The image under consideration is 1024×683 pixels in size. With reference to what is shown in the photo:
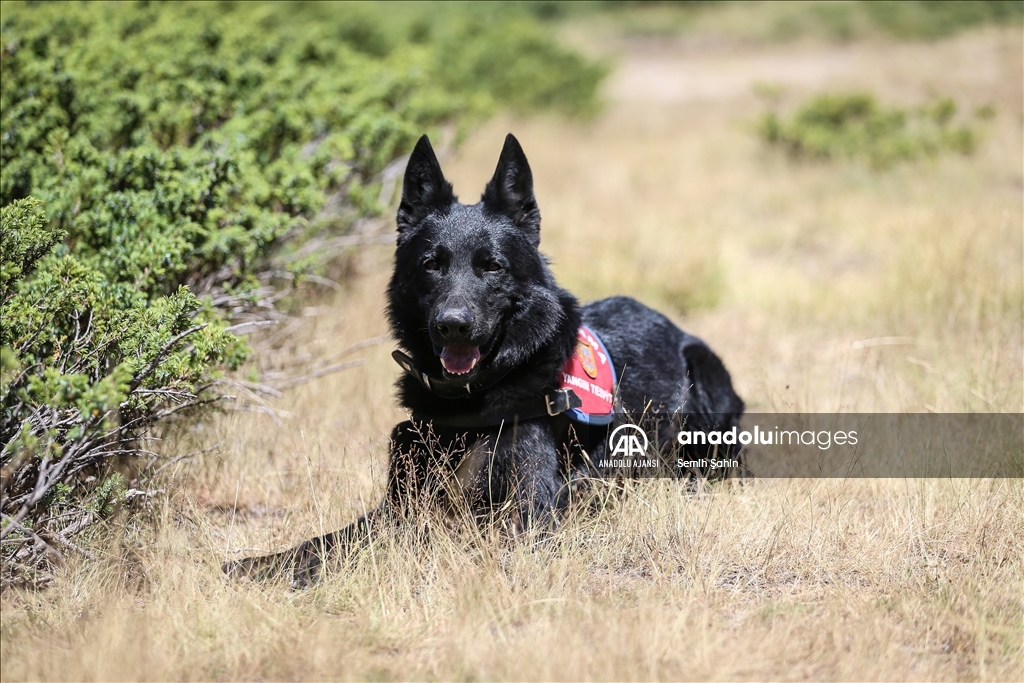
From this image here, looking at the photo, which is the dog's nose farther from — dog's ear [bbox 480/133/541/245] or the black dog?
dog's ear [bbox 480/133/541/245]

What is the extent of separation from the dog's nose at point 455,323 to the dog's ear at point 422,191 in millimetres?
660

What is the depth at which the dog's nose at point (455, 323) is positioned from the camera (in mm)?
3233

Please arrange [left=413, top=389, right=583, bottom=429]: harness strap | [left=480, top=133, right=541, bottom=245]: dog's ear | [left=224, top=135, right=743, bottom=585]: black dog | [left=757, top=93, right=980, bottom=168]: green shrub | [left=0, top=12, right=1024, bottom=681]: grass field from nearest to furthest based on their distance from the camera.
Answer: [left=0, top=12, right=1024, bottom=681]: grass field
[left=224, top=135, right=743, bottom=585]: black dog
[left=413, top=389, right=583, bottom=429]: harness strap
[left=480, top=133, right=541, bottom=245]: dog's ear
[left=757, top=93, right=980, bottom=168]: green shrub

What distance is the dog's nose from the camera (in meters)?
3.23

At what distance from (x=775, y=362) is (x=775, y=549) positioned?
3080 millimetres

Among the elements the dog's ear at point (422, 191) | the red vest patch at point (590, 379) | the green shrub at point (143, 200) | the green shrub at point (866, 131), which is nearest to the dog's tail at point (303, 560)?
the green shrub at point (143, 200)

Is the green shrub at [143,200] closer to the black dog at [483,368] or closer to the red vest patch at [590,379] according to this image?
the black dog at [483,368]

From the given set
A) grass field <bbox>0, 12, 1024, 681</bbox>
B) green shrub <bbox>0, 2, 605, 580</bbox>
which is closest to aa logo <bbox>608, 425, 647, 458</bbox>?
grass field <bbox>0, 12, 1024, 681</bbox>

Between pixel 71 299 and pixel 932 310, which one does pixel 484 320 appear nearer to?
pixel 71 299

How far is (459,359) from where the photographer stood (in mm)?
3432

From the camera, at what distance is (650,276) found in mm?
7543

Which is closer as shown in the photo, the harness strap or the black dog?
the black dog

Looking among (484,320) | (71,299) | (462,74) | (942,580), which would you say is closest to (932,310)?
(942,580)

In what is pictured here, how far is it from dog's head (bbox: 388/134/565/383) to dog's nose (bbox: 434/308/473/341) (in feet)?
0.08
